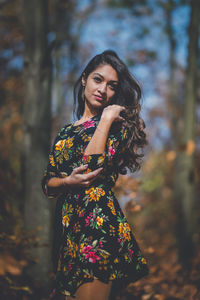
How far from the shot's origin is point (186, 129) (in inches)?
276

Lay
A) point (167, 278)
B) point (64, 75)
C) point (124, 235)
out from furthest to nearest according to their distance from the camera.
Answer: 1. point (64, 75)
2. point (167, 278)
3. point (124, 235)

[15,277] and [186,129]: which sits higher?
[186,129]

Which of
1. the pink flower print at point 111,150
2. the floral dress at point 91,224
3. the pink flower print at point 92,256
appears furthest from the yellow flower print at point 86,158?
the pink flower print at point 92,256

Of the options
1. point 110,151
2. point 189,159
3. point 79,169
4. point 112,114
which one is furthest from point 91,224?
point 189,159

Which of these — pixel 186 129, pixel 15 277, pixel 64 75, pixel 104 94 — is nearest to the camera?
pixel 104 94

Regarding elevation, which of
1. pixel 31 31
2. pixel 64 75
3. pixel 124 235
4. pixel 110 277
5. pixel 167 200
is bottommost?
pixel 167 200

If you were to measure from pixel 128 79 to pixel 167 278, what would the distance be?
13.7 ft

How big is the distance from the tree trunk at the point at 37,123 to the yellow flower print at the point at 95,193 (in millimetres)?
1892

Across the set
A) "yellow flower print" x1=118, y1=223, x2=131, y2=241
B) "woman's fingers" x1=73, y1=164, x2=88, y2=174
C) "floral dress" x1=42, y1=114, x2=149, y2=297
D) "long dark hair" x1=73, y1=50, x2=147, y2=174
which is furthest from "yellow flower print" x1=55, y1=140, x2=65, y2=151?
"yellow flower print" x1=118, y1=223, x2=131, y2=241

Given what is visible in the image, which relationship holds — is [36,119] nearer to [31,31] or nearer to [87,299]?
[31,31]

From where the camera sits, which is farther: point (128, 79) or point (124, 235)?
point (128, 79)

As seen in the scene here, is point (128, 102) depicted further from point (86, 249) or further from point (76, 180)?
point (86, 249)

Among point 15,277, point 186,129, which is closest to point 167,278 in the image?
point 15,277

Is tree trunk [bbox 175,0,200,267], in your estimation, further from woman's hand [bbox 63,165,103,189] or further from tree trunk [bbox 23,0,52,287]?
woman's hand [bbox 63,165,103,189]
